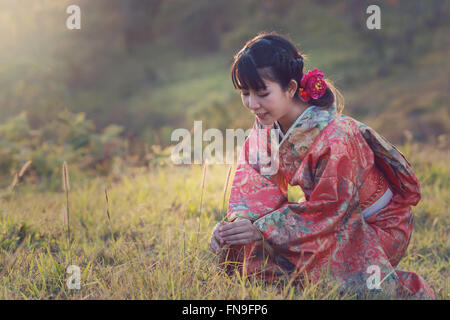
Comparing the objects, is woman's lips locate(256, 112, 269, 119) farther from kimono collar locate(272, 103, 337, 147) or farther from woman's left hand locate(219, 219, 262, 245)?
woman's left hand locate(219, 219, 262, 245)

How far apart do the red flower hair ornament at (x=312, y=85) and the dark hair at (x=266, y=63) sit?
0.21 ft

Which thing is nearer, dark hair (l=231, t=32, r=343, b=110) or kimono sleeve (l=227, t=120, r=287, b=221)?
dark hair (l=231, t=32, r=343, b=110)

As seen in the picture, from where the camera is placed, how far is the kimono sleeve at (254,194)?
2123mm

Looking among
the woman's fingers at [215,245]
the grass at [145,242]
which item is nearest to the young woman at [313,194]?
the woman's fingers at [215,245]

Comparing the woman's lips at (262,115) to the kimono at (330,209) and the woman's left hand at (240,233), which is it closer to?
the kimono at (330,209)

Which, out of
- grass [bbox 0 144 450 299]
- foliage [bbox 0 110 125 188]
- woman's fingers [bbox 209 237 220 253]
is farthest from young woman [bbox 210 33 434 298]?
foliage [bbox 0 110 125 188]

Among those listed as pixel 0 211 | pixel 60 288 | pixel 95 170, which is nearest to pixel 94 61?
pixel 95 170

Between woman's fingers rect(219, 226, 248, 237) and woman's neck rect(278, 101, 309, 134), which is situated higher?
woman's neck rect(278, 101, 309, 134)

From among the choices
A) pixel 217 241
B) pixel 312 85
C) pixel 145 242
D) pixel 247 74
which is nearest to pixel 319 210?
pixel 217 241

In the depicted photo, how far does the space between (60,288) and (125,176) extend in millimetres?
2256

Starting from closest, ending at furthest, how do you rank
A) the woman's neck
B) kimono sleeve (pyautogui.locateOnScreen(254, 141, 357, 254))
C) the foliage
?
kimono sleeve (pyautogui.locateOnScreen(254, 141, 357, 254)) < the woman's neck < the foliage

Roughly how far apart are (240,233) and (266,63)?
82 cm

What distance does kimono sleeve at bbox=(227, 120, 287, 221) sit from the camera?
2123mm

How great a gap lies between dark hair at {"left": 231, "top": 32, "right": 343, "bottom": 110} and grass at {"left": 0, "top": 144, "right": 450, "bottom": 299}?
0.68 meters
